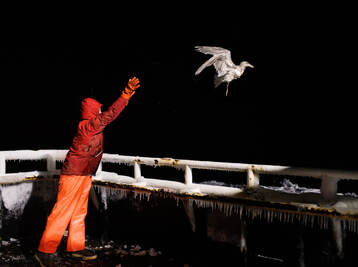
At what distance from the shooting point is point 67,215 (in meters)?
4.75

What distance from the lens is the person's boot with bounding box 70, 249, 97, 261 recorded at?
4906 mm

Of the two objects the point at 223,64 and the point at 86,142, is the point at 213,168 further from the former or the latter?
the point at 223,64

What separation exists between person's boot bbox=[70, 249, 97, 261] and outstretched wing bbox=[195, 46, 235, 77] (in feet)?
10.9

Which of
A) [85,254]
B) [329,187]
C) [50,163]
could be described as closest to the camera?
[329,187]

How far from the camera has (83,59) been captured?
1380 cm

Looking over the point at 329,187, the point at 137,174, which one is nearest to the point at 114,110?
the point at 137,174

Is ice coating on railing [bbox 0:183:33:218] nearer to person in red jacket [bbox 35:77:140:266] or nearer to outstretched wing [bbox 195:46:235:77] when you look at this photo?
person in red jacket [bbox 35:77:140:266]

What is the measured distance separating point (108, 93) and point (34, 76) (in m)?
3.88

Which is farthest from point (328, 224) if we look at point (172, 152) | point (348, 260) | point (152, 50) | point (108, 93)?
point (172, 152)

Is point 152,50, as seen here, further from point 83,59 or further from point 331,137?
point 331,137

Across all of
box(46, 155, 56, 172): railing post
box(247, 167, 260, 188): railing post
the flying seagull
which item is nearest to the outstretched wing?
the flying seagull

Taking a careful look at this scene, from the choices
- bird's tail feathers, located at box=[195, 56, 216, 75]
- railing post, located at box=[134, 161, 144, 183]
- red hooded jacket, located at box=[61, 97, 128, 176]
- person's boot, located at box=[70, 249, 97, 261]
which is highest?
bird's tail feathers, located at box=[195, 56, 216, 75]

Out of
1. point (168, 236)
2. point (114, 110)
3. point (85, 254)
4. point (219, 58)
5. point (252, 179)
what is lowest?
point (85, 254)

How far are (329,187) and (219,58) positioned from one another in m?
3.12
